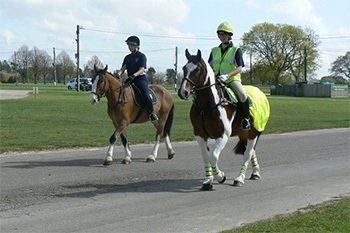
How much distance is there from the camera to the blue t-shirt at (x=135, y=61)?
41.9 feet

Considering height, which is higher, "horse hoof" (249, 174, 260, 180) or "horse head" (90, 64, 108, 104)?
"horse head" (90, 64, 108, 104)

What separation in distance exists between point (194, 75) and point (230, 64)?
3.29 ft

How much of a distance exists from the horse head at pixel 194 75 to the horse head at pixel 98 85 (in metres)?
3.54

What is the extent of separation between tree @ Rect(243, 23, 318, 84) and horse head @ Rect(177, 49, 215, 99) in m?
95.6

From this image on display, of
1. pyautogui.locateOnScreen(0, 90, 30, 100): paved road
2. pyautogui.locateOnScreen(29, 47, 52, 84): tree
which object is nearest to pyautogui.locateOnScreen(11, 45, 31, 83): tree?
pyautogui.locateOnScreen(29, 47, 52, 84): tree

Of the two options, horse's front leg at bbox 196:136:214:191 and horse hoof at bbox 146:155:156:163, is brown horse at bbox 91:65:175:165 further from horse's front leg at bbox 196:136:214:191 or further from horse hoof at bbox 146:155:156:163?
horse's front leg at bbox 196:136:214:191

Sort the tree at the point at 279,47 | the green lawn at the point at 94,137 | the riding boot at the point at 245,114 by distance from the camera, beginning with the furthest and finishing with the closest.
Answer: the tree at the point at 279,47 < the riding boot at the point at 245,114 < the green lawn at the point at 94,137

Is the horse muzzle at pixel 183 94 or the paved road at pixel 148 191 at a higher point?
the horse muzzle at pixel 183 94

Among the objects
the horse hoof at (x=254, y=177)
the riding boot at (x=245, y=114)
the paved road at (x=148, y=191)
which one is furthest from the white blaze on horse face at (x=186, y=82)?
the horse hoof at (x=254, y=177)

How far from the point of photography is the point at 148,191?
9.28 meters

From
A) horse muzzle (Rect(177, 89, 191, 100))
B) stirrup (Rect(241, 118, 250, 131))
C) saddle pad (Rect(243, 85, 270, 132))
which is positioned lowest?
stirrup (Rect(241, 118, 250, 131))

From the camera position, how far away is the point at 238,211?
7887mm

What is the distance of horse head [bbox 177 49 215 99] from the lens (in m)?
8.80

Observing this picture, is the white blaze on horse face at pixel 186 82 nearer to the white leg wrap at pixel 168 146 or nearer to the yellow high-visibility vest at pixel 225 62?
the yellow high-visibility vest at pixel 225 62
